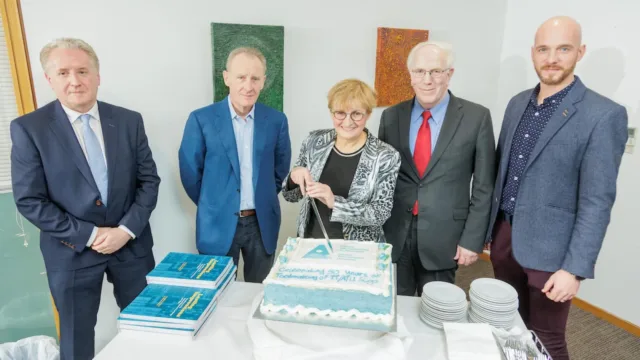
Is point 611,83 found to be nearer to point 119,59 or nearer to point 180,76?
point 180,76

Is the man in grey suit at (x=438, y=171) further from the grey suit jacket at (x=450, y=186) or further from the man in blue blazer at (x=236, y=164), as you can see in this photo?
the man in blue blazer at (x=236, y=164)

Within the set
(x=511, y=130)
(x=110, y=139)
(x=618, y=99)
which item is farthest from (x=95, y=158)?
(x=618, y=99)

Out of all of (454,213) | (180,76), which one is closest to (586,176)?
Answer: (454,213)

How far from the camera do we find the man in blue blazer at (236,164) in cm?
219

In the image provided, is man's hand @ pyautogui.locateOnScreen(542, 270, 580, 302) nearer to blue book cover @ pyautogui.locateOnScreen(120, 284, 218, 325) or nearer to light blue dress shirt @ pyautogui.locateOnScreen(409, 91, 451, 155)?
light blue dress shirt @ pyautogui.locateOnScreen(409, 91, 451, 155)

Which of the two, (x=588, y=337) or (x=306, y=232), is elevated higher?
(x=306, y=232)

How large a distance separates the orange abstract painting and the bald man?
4.74ft

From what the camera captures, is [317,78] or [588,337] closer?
[588,337]

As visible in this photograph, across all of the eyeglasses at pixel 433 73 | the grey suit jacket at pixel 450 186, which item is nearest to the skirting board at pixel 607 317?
the grey suit jacket at pixel 450 186

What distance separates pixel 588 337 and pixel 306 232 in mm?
2323

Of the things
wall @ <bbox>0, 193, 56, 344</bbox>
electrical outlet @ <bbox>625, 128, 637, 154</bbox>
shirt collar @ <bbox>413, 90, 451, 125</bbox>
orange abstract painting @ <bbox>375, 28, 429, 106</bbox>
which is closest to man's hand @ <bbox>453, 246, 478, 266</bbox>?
shirt collar @ <bbox>413, 90, 451, 125</bbox>

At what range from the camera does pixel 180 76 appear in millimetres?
2730

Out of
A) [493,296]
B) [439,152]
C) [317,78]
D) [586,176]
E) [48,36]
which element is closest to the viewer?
[493,296]

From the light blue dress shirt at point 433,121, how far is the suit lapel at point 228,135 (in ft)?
3.01
